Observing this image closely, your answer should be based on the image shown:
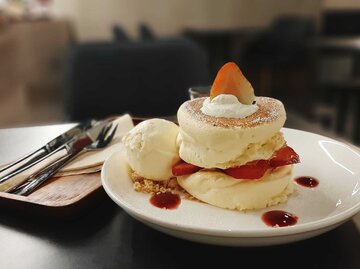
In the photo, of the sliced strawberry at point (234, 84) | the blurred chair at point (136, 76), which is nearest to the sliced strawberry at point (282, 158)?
the sliced strawberry at point (234, 84)

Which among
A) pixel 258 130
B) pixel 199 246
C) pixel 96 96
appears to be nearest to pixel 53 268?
pixel 199 246

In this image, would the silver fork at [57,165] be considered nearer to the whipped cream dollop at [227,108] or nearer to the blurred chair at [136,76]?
the whipped cream dollop at [227,108]

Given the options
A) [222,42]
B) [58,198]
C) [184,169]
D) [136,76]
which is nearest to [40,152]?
[58,198]

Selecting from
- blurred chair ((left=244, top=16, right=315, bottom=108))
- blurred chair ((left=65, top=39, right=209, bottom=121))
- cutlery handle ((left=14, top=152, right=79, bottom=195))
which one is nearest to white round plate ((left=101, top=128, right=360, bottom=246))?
cutlery handle ((left=14, top=152, right=79, bottom=195))

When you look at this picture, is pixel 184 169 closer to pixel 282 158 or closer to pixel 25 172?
pixel 282 158

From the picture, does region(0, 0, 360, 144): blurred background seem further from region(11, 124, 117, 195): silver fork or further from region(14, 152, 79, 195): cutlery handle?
region(14, 152, 79, 195): cutlery handle

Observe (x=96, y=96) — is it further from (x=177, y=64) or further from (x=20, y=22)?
(x=20, y=22)
